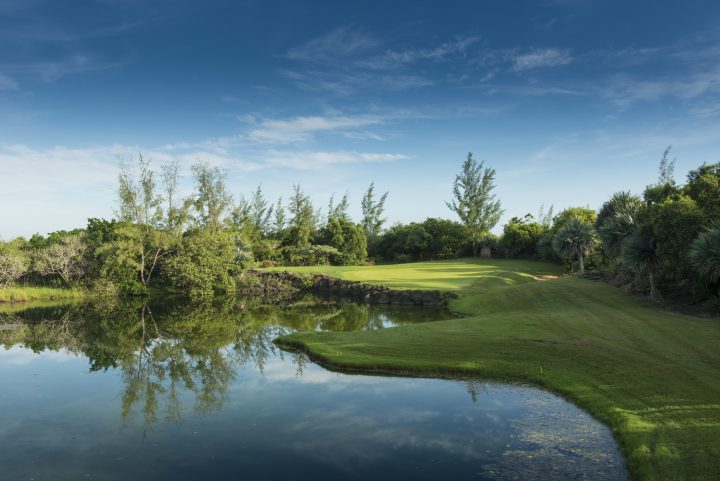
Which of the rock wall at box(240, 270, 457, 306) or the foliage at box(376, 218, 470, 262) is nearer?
the rock wall at box(240, 270, 457, 306)

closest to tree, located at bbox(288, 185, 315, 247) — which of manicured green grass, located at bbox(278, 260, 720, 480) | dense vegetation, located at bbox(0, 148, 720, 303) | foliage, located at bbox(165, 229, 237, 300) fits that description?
dense vegetation, located at bbox(0, 148, 720, 303)

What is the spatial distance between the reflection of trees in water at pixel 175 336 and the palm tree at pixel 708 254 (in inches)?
606

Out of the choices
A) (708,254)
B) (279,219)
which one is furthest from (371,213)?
(708,254)

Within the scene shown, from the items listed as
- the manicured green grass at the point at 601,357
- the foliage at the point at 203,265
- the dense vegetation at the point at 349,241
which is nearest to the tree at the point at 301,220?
the dense vegetation at the point at 349,241

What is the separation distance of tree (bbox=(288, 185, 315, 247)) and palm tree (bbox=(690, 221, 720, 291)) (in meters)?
48.8

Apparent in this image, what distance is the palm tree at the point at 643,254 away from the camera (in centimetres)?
2445

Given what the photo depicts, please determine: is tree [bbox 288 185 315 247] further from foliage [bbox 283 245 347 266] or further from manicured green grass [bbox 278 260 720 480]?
manicured green grass [bbox 278 260 720 480]

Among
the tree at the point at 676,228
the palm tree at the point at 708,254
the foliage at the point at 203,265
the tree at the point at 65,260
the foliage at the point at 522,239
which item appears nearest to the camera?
the palm tree at the point at 708,254

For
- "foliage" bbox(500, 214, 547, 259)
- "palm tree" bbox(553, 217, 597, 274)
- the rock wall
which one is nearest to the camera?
the rock wall

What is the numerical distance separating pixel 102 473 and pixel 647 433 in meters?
11.9

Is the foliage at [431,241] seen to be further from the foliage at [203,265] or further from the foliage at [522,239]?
the foliage at [203,265]

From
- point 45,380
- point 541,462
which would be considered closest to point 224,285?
point 45,380

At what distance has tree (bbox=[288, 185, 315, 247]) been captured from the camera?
2579 inches

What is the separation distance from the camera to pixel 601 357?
1538 cm
